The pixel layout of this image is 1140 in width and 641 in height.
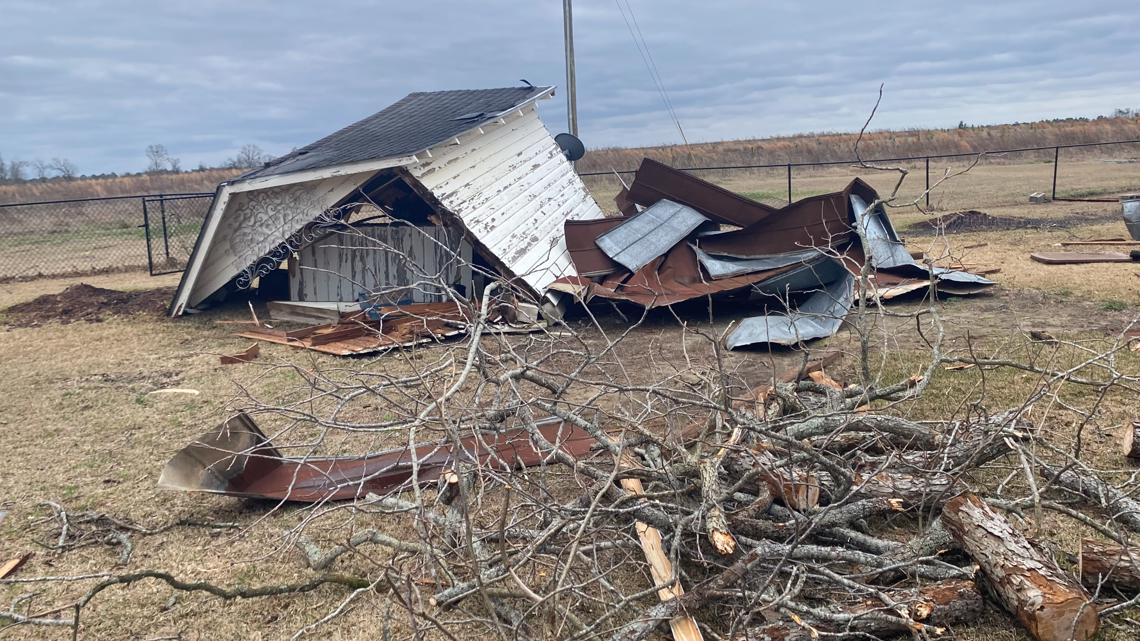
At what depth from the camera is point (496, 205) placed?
8.69 metres

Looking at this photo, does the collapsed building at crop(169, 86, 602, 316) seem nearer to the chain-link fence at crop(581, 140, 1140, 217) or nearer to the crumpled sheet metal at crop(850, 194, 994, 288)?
the chain-link fence at crop(581, 140, 1140, 217)

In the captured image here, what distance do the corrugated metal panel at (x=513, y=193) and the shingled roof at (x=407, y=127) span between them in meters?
0.22

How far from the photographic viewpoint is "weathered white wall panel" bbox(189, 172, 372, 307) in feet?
27.5

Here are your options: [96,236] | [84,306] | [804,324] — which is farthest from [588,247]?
[96,236]

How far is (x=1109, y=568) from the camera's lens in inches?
113

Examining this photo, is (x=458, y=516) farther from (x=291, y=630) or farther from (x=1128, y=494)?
(x=1128, y=494)

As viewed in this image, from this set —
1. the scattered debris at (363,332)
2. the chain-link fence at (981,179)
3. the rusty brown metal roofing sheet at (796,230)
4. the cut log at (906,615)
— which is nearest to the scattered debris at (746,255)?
the rusty brown metal roofing sheet at (796,230)

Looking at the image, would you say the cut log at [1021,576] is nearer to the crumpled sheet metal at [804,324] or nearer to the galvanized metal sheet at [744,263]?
the crumpled sheet metal at [804,324]

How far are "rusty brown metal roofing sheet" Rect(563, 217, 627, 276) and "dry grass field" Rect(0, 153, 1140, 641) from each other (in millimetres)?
574

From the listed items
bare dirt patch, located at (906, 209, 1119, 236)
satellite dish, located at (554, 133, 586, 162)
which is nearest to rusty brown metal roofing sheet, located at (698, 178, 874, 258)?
satellite dish, located at (554, 133, 586, 162)

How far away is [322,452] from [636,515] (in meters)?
2.39

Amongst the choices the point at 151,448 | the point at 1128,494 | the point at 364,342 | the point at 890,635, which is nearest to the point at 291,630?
the point at 890,635

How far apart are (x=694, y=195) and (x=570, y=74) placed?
8319mm

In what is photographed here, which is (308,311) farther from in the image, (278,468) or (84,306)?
(278,468)
